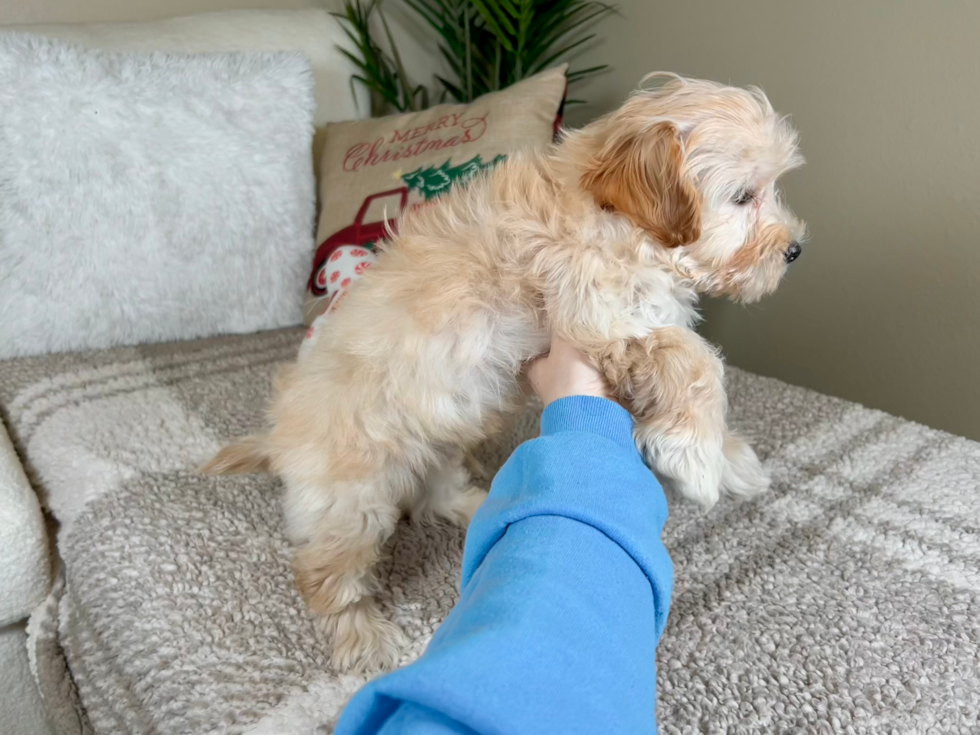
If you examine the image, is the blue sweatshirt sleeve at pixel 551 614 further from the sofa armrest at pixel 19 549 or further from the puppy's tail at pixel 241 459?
the sofa armrest at pixel 19 549

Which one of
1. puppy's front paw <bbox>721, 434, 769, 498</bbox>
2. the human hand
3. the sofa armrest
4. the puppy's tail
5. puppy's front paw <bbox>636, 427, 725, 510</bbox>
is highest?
the human hand

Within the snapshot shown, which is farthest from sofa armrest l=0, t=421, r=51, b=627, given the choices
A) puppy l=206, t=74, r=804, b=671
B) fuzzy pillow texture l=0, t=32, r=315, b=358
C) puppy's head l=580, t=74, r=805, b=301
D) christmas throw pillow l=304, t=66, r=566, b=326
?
puppy's head l=580, t=74, r=805, b=301

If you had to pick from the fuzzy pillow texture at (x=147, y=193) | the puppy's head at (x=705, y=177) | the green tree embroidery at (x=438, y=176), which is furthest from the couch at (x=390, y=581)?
the green tree embroidery at (x=438, y=176)

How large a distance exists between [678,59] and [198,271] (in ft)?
4.50

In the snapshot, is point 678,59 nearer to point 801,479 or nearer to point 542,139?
point 542,139

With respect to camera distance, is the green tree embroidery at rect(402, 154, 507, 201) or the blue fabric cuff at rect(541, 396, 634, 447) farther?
the green tree embroidery at rect(402, 154, 507, 201)

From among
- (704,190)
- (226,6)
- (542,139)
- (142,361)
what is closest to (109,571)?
(142,361)

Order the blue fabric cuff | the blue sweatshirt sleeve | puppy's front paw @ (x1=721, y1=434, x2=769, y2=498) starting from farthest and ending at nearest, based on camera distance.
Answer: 1. puppy's front paw @ (x1=721, y1=434, x2=769, y2=498)
2. the blue fabric cuff
3. the blue sweatshirt sleeve

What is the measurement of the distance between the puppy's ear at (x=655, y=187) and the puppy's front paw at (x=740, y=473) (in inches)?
13.7

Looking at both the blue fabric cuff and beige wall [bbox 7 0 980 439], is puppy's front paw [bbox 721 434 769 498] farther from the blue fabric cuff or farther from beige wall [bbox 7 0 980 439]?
beige wall [bbox 7 0 980 439]

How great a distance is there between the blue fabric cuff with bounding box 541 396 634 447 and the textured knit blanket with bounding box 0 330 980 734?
0.91 ft

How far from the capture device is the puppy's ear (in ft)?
2.75

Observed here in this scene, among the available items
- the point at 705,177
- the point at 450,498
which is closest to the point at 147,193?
the point at 450,498

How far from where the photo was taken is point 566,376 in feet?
2.82
